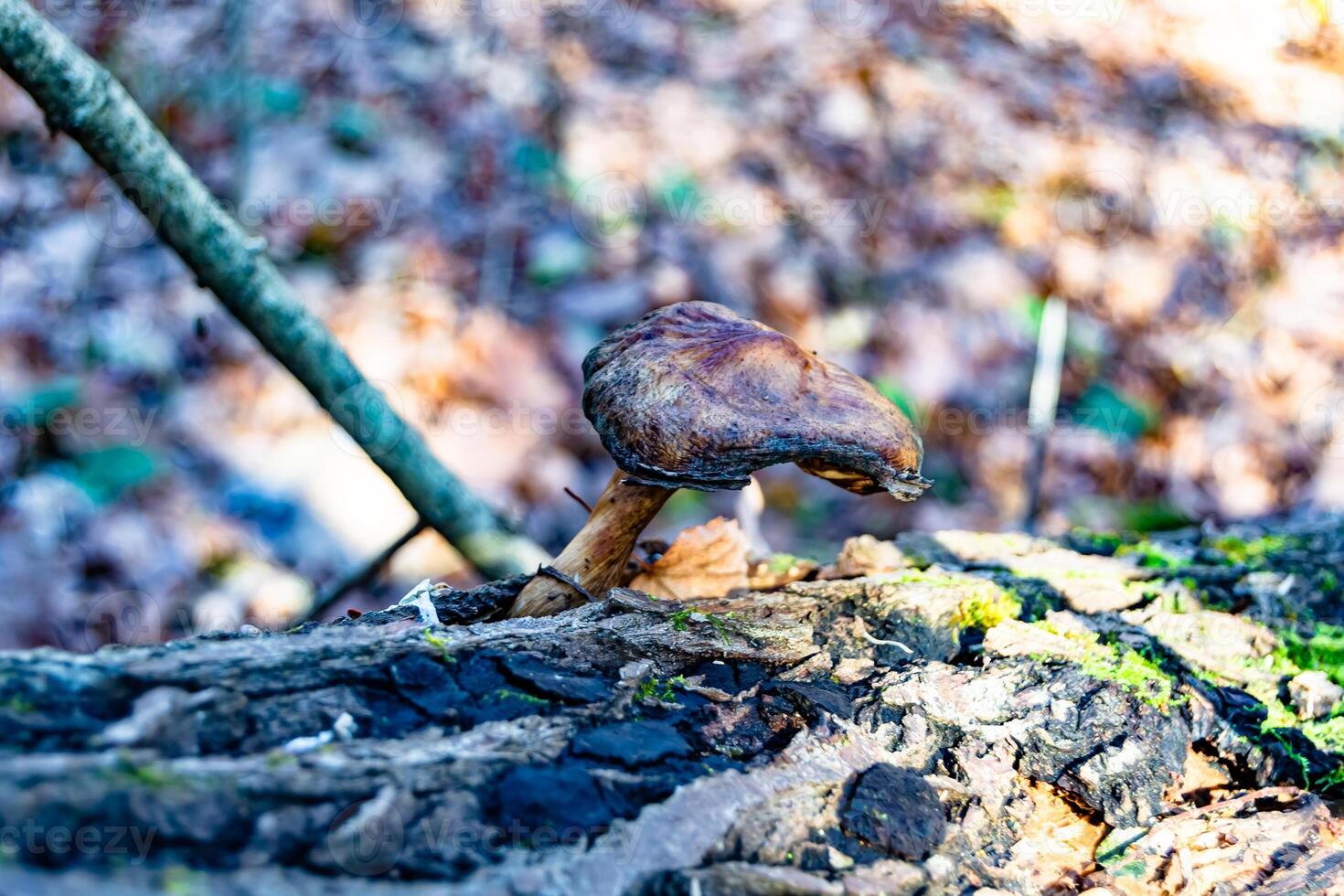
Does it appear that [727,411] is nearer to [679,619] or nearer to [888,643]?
[679,619]

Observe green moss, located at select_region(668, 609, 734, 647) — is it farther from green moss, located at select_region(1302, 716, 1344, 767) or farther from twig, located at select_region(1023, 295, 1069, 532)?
twig, located at select_region(1023, 295, 1069, 532)

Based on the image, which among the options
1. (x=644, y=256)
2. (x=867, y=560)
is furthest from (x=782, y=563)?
(x=644, y=256)

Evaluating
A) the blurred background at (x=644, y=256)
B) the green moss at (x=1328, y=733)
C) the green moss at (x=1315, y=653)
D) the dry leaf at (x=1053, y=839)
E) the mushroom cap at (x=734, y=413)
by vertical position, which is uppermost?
the blurred background at (x=644, y=256)

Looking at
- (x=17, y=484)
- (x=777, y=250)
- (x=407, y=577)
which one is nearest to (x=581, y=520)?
(x=407, y=577)

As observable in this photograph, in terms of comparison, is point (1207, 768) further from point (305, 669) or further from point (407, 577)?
point (407, 577)

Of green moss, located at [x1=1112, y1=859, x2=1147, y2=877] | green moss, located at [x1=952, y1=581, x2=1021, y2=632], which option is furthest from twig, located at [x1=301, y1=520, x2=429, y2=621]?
green moss, located at [x1=1112, y1=859, x2=1147, y2=877]

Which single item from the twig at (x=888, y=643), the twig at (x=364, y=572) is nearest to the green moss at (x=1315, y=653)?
the twig at (x=888, y=643)

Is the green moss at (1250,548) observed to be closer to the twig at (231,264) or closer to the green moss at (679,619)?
the green moss at (679,619)

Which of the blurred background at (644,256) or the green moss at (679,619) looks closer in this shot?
the green moss at (679,619)
